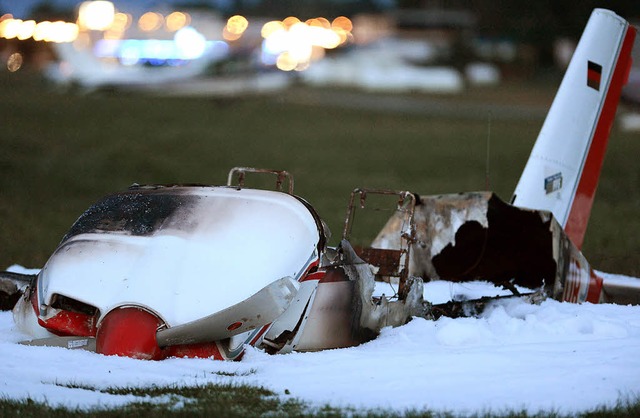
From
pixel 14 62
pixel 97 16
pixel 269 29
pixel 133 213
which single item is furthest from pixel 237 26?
pixel 133 213

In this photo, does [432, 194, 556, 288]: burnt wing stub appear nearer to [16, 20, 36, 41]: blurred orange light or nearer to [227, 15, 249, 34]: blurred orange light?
[16, 20, 36, 41]: blurred orange light

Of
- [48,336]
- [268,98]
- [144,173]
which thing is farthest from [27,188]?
[268,98]

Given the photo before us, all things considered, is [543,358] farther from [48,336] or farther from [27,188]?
[27,188]

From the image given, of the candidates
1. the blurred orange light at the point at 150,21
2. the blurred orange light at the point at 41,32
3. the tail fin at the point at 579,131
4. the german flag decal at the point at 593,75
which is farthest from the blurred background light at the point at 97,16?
the german flag decal at the point at 593,75

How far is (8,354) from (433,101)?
45.2 metres

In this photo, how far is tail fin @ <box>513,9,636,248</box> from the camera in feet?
31.8

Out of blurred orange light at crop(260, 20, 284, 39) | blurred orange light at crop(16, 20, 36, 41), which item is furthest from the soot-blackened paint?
A: blurred orange light at crop(260, 20, 284, 39)

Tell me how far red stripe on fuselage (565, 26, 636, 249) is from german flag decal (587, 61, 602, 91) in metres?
0.17

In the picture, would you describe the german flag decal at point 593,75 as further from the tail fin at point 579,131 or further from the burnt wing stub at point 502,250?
the burnt wing stub at point 502,250

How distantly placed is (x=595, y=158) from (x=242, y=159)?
17833 millimetres

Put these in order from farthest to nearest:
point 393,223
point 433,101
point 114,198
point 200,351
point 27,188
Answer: point 433,101
point 27,188
point 393,223
point 114,198
point 200,351

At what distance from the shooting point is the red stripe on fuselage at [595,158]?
9883 mm

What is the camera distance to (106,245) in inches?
258

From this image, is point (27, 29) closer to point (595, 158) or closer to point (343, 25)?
point (343, 25)
